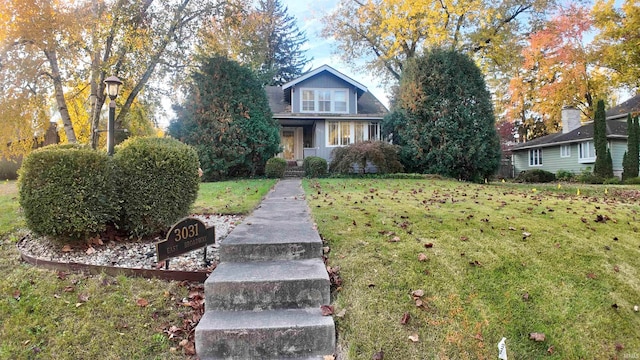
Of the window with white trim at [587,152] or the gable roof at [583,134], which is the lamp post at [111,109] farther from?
the window with white trim at [587,152]

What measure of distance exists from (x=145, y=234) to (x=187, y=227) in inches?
47.4

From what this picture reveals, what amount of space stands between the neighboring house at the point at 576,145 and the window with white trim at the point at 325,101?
15989mm

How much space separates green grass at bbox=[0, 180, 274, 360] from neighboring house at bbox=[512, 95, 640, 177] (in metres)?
26.7

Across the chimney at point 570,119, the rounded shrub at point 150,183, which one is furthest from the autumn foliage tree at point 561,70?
the rounded shrub at point 150,183

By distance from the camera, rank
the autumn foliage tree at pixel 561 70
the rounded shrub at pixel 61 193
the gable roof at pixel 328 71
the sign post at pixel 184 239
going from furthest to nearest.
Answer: the autumn foliage tree at pixel 561 70 → the gable roof at pixel 328 71 → the rounded shrub at pixel 61 193 → the sign post at pixel 184 239

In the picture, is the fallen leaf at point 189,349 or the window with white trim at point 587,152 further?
the window with white trim at point 587,152

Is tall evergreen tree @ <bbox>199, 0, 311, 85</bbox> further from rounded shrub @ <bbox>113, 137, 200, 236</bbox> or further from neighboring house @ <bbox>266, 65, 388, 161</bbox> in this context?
rounded shrub @ <bbox>113, 137, 200, 236</bbox>

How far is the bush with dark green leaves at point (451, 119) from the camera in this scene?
1537cm

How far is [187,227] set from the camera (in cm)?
365

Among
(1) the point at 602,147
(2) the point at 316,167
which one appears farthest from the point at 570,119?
(2) the point at 316,167

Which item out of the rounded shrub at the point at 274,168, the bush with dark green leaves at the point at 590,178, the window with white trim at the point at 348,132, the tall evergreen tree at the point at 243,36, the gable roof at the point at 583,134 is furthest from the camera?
the gable roof at the point at 583,134

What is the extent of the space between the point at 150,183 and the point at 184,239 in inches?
45.9

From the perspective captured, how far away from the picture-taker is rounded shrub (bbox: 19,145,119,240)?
3785mm

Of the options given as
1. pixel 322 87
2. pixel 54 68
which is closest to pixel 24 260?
pixel 54 68
